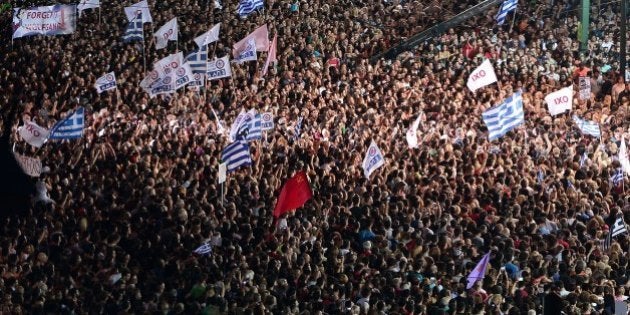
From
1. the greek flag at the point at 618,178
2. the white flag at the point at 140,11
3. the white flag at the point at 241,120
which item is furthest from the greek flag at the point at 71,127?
the greek flag at the point at 618,178

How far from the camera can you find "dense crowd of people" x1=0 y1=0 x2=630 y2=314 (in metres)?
16.0

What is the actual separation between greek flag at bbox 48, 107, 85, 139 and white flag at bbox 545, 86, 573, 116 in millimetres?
9457

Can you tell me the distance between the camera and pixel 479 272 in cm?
1688

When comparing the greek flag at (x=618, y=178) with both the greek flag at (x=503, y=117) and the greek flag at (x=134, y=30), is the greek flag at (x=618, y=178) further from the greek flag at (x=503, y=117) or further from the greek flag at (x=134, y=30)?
the greek flag at (x=134, y=30)

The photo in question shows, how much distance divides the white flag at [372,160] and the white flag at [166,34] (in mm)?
8758

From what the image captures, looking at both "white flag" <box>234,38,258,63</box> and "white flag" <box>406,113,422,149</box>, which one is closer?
"white flag" <box>406,113,422,149</box>

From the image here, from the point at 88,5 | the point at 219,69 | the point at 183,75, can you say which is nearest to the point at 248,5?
the point at 88,5

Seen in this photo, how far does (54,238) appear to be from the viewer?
1694 cm

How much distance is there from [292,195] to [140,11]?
12.5m

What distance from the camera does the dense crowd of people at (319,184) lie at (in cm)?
1603

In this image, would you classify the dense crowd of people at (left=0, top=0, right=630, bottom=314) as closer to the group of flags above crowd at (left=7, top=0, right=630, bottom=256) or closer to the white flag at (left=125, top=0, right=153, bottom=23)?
the group of flags above crowd at (left=7, top=0, right=630, bottom=256)

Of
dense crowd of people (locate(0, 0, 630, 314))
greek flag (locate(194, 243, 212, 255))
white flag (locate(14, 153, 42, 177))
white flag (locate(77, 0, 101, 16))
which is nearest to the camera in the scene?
dense crowd of people (locate(0, 0, 630, 314))

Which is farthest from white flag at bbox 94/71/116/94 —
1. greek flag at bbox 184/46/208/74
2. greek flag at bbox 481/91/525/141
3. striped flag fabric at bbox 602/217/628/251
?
striped flag fabric at bbox 602/217/628/251

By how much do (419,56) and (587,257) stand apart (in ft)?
46.5
